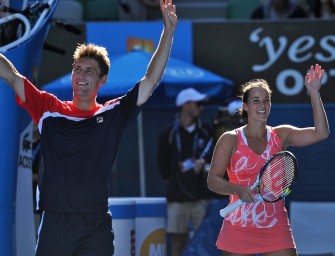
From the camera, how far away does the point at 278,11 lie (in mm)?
12125

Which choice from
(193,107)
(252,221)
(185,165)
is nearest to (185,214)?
(185,165)

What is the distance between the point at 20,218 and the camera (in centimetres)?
632

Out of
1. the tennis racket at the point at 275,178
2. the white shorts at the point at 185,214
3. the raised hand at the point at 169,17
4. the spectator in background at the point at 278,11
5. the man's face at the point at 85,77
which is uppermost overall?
the spectator in background at the point at 278,11

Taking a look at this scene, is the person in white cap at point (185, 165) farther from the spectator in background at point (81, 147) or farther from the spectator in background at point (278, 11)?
the spectator in background at point (81, 147)

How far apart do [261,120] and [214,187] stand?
1.79ft

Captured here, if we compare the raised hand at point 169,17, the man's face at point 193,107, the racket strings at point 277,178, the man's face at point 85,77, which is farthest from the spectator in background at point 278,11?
the man's face at point 85,77

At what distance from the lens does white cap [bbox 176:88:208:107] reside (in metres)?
10.2

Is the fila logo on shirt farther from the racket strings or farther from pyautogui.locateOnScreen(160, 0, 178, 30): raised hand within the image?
the racket strings

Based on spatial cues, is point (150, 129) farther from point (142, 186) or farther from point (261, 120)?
point (261, 120)

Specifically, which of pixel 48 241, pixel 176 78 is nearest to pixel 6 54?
pixel 48 241

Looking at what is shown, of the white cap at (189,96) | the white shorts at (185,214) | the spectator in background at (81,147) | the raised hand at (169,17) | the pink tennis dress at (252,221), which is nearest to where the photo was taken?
the spectator in background at (81,147)

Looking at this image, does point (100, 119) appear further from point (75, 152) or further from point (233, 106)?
point (233, 106)

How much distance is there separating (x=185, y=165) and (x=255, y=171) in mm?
4220

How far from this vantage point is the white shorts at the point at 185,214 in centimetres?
→ 1035
